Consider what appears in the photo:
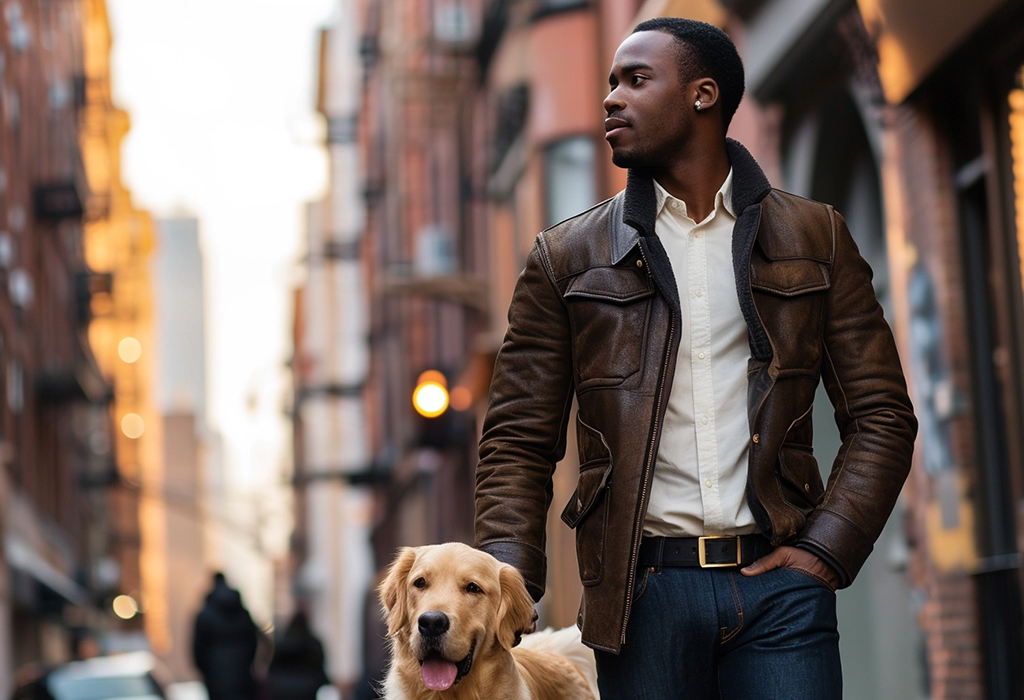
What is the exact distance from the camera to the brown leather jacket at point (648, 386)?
3500mm

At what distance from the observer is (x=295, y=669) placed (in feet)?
44.2

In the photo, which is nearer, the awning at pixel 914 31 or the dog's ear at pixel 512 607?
the dog's ear at pixel 512 607

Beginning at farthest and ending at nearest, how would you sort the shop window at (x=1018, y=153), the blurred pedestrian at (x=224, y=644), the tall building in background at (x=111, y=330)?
the tall building in background at (x=111, y=330) → the blurred pedestrian at (x=224, y=644) → the shop window at (x=1018, y=153)

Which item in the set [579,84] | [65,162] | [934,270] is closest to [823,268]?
[934,270]

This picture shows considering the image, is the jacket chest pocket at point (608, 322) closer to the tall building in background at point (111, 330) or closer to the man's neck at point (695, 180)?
the man's neck at point (695, 180)

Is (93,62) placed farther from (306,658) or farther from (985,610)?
(985,610)

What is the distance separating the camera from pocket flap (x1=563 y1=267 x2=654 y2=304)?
12.0 ft

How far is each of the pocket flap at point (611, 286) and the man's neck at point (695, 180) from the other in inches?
10.2

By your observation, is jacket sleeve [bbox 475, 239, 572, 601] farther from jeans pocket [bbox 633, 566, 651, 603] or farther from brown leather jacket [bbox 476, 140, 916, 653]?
jeans pocket [bbox 633, 566, 651, 603]

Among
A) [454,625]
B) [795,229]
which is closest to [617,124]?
[795,229]

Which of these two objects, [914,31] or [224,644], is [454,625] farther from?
[224,644]

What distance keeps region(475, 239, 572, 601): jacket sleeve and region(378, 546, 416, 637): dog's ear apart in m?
0.36

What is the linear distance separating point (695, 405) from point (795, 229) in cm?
52

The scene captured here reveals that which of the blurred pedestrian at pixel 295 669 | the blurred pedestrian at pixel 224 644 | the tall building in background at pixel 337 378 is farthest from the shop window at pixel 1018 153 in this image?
the tall building in background at pixel 337 378
